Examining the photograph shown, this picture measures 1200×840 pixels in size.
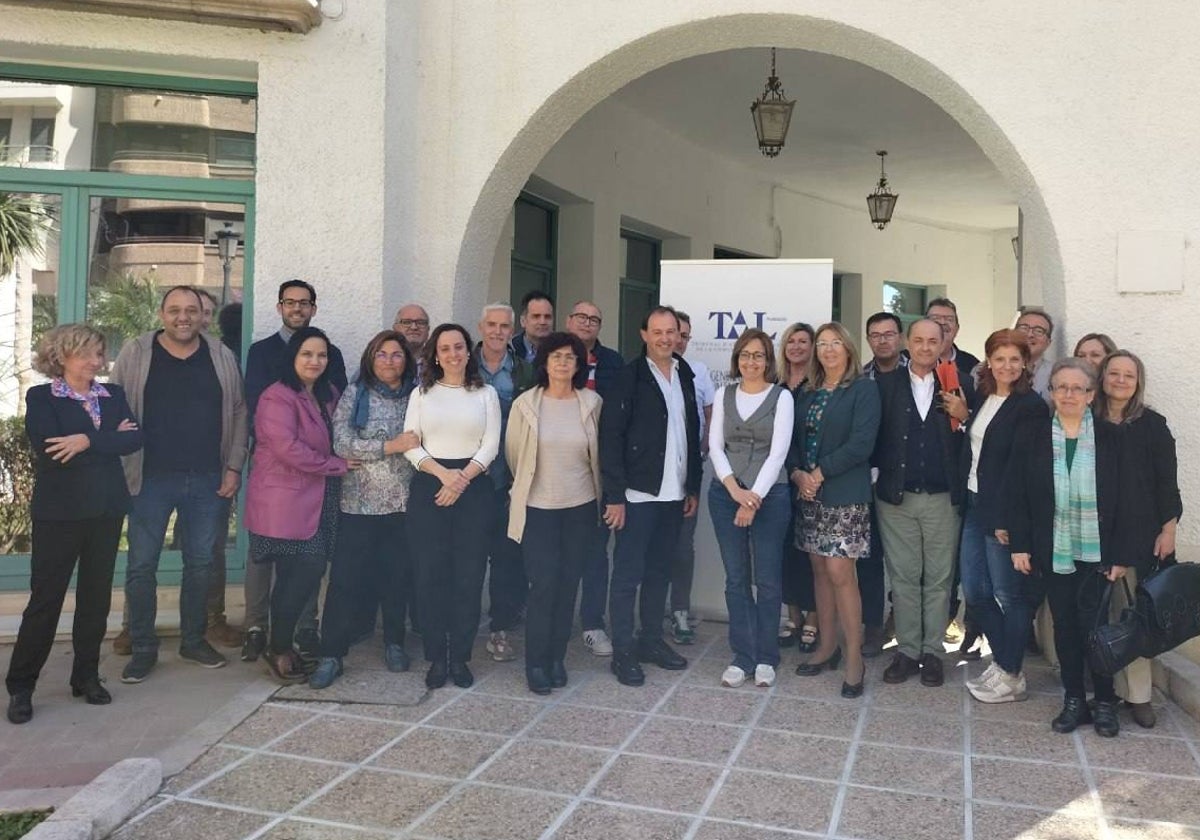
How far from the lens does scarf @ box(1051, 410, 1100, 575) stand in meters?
3.99

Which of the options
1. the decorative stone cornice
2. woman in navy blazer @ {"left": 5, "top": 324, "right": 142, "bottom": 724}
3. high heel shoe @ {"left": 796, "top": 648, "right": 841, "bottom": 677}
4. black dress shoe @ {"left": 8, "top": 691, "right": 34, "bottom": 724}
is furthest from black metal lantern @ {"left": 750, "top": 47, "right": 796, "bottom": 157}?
black dress shoe @ {"left": 8, "top": 691, "right": 34, "bottom": 724}

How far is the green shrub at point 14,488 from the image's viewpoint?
549 cm

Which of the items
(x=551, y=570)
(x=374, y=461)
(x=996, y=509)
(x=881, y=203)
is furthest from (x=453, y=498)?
(x=881, y=203)

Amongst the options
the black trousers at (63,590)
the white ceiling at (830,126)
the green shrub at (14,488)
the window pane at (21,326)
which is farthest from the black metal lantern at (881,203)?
the black trousers at (63,590)

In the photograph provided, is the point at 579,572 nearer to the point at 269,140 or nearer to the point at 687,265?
the point at 687,265

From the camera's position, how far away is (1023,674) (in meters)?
4.59

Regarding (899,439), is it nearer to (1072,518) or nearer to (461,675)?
(1072,518)

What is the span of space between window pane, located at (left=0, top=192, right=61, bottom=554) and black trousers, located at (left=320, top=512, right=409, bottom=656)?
212cm

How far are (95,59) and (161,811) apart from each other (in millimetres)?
4011

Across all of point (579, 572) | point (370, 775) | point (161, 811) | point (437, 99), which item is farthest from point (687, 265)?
point (161, 811)

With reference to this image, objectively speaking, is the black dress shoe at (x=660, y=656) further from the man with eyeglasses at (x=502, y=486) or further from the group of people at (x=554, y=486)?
the man with eyeglasses at (x=502, y=486)

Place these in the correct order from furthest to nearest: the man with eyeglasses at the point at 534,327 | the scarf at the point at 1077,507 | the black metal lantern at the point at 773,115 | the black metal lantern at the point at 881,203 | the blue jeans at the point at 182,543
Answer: the black metal lantern at the point at 881,203 < the black metal lantern at the point at 773,115 < the man with eyeglasses at the point at 534,327 < the blue jeans at the point at 182,543 < the scarf at the point at 1077,507

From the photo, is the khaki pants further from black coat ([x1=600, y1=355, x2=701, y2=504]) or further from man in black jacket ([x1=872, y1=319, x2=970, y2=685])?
black coat ([x1=600, y1=355, x2=701, y2=504])

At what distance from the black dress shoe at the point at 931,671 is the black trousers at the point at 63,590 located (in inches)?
142
